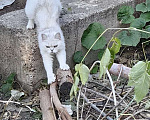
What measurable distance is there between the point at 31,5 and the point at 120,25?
47.9 inches

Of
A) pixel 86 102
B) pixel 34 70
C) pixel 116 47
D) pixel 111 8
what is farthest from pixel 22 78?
pixel 116 47

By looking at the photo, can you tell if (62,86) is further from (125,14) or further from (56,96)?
(125,14)

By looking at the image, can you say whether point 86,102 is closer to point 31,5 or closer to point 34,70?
point 34,70

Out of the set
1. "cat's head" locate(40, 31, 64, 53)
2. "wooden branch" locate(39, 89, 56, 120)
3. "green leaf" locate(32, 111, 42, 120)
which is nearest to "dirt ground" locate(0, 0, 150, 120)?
"green leaf" locate(32, 111, 42, 120)

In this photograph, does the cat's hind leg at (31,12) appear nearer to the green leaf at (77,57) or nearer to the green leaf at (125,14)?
the green leaf at (77,57)

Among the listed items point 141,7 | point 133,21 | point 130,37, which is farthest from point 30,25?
point 141,7

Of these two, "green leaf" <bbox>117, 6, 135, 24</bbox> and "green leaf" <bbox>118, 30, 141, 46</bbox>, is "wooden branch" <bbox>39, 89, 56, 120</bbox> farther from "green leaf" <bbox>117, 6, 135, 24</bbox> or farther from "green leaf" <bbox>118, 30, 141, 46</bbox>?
"green leaf" <bbox>117, 6, 135, 24</bbox>

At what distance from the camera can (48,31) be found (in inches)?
99.0

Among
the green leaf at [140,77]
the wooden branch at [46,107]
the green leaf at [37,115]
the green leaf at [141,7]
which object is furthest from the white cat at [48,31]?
the green leaf at [140,77]

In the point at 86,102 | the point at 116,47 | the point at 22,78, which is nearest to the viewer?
the point at 116,47

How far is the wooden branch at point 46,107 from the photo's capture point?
2217 millimetres

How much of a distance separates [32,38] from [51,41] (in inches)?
11.4

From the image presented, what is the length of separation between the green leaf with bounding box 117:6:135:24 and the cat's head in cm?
109

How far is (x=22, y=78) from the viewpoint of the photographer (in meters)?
2.83
